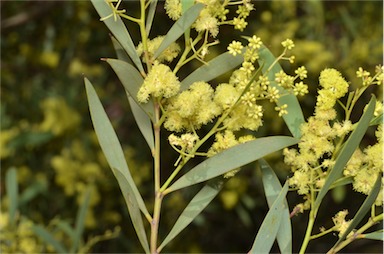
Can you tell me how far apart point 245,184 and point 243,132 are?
10.0 inches

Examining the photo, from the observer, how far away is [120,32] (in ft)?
2.42

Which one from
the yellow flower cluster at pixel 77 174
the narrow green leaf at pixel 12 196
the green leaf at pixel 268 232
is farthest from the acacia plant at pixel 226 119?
the yellow flower cluster at pixel 77 174

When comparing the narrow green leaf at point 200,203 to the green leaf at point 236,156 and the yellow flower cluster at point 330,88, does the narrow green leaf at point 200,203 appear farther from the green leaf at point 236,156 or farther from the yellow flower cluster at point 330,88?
the yellow flower cluster at point 330,88

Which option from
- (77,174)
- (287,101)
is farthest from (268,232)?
(77,174)

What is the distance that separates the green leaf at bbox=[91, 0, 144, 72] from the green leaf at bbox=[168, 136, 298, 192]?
12 centimetres

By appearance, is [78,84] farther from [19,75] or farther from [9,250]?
[9,250]

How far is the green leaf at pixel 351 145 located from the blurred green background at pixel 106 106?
3.96 feet

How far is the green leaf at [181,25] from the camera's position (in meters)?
0.70

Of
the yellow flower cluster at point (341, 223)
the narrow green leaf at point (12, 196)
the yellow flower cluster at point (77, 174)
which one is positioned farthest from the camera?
the yellow flower cluster at point (77, 174)

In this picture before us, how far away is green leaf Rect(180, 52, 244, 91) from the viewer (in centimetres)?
75

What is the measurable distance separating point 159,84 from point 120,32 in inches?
3.3

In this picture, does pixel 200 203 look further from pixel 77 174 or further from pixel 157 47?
pixel 77 174

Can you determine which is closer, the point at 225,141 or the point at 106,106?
the point at 225,141

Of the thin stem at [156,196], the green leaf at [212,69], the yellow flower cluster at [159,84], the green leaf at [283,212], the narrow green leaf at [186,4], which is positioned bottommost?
the green leaf at [283,212]
